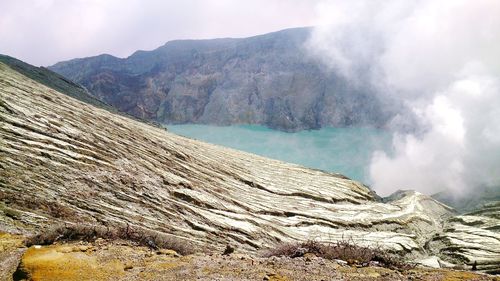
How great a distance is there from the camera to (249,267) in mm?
11398

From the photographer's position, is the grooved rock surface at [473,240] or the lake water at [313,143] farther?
the lake water at [313,143]

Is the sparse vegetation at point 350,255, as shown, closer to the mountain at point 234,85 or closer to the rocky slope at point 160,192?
the rocky slope at point 160,192

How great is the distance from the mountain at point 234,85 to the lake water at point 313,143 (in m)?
3.16

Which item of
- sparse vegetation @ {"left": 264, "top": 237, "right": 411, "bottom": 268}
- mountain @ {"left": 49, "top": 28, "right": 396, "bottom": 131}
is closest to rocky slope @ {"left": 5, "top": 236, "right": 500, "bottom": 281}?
sparse vegetation @ {"left": 264, "top": 237, "right": 411, "bottom": 268}

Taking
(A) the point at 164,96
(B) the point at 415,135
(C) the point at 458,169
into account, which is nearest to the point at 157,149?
(C) the point at 458,169

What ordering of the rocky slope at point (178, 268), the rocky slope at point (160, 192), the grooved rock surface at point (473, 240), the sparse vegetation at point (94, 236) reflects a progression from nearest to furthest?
the rocky slope at point (178, 268), the sparse vegetation at point (94, 236), the rocky slope at point (160, 192), the grooved rock surface at point (473, 240)

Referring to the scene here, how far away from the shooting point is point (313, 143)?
98875 mm

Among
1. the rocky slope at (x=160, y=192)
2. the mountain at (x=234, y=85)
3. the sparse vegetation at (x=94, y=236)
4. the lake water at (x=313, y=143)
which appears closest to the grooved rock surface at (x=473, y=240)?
the rocky slope at (x=160, y=192)

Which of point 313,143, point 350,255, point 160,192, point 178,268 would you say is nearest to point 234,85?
point 313,143

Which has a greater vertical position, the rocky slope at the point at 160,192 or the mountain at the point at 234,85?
the mountain at the point at 234,85

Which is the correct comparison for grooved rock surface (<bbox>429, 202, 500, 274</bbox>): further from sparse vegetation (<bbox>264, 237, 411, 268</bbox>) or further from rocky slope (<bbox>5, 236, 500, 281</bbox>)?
rocky slope (<bbox>5, 236, 500, 281</bbox>)

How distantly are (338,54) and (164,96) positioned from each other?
171 ft

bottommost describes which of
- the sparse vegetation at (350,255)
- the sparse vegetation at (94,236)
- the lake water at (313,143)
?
the sparse vegetation at (94,236)

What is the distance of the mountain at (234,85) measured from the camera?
107 m
